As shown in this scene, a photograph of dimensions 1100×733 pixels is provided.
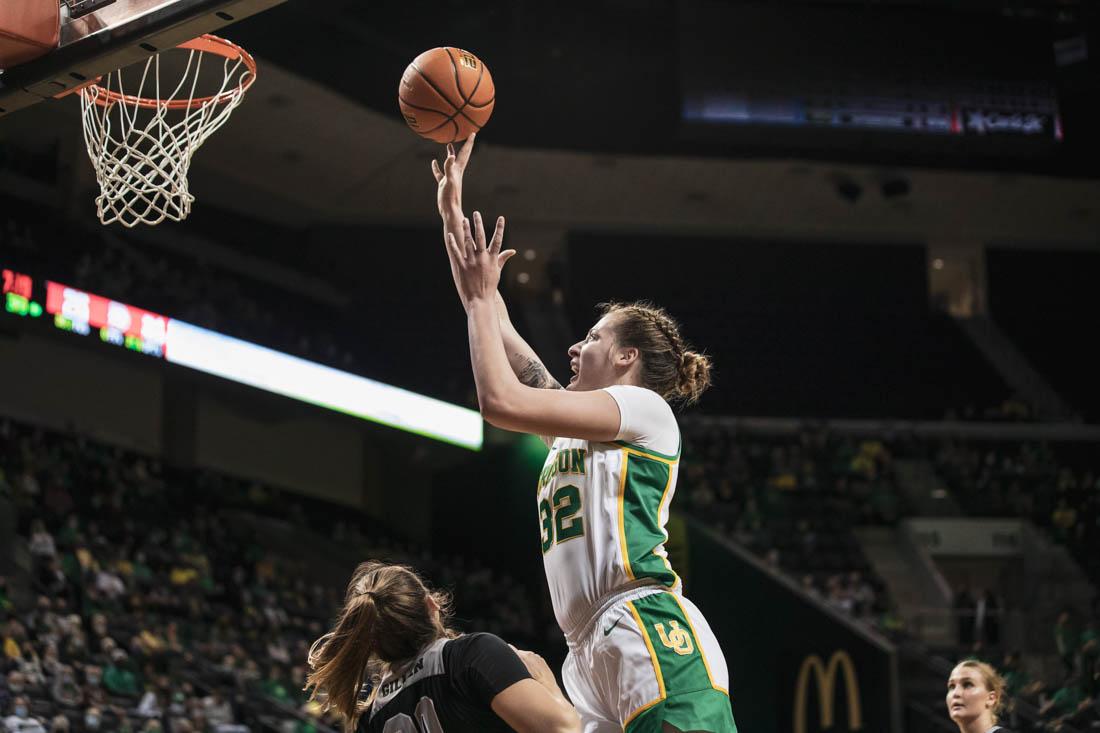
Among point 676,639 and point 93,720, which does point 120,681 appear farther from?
point 676,639

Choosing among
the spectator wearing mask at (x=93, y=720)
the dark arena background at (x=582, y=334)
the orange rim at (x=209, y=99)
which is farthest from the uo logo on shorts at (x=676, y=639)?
the dark arena background at (x=582, y=334)

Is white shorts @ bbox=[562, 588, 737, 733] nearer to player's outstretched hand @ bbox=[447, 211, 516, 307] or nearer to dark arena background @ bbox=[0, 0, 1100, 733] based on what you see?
player's outstretched hand @ bbox=[447, 211, 516, 307]

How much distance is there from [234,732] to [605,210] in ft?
49.6

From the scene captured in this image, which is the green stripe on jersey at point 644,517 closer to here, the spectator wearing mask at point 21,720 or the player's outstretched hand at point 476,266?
the player's outstretched hand at point 476,266

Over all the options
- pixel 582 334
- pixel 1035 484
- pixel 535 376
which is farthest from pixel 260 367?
pixel 535 376

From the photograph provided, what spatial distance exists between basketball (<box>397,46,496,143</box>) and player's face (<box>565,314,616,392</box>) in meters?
1.21

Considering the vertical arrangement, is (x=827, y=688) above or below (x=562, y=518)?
below

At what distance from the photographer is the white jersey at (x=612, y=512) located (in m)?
3.20

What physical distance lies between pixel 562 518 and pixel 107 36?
8.72 feet

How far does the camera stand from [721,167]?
74.0 feet

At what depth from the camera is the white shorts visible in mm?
3051

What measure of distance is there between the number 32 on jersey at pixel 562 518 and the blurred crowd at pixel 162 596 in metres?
7.40

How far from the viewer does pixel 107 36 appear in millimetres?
4793

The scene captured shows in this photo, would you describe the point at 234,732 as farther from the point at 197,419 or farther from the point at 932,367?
the point at 932,367
